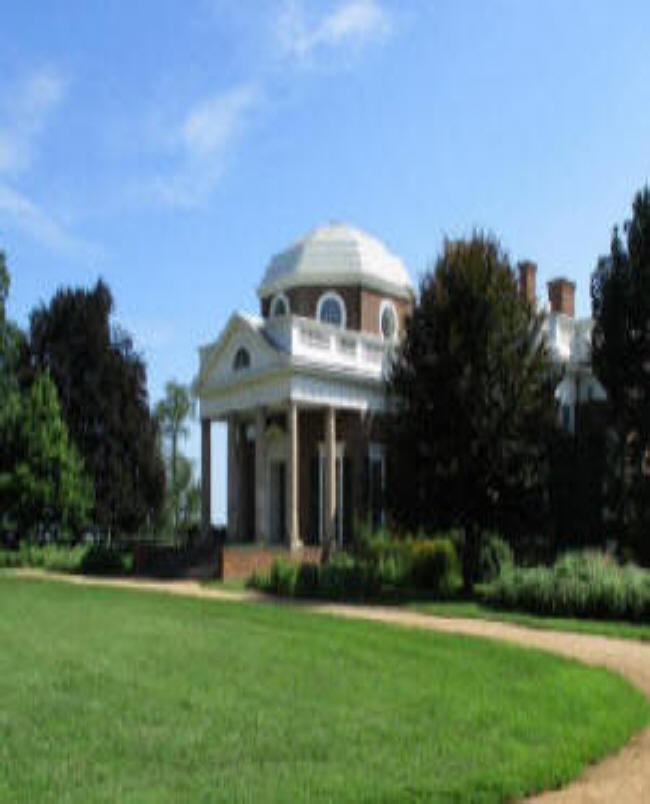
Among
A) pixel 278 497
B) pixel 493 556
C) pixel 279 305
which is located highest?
pixel 279 305

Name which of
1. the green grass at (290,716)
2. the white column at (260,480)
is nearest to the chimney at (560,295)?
the white column at (260,480)

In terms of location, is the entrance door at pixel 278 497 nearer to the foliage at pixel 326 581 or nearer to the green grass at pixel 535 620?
the foliage at pixel 326 581

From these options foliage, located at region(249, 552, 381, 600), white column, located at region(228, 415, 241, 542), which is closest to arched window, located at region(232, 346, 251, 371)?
white column, located at region(228, 415, 241, 542)

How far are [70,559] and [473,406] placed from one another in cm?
1641

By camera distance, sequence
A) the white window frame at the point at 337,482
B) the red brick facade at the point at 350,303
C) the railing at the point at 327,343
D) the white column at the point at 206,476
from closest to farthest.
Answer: the railing at the point at 327,343
the white window frame at the point at 337,482
the white column at the point at 206,476
the red brick facade at the point at 350,303

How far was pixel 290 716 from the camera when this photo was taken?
7355 mm

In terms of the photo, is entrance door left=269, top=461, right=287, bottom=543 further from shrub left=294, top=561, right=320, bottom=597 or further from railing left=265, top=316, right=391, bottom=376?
shrub left=294, top=561, right=320, bottom=597

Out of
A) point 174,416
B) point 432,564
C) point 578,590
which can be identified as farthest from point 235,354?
point 174,416

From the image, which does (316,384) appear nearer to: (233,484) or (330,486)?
(330,486)

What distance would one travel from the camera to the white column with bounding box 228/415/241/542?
93.5 ft

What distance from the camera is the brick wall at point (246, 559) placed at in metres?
23.1

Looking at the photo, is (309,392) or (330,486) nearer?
(330,486)

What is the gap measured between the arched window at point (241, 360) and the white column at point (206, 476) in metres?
2.28

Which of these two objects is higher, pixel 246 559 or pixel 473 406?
pixel 473 406
